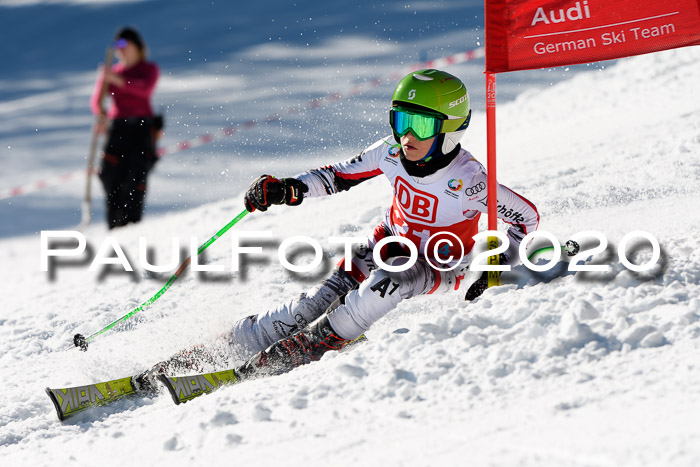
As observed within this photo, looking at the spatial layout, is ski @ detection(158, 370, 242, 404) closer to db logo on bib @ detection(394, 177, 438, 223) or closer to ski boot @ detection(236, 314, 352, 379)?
ski boot @ detection(236, 314, 352, 379)

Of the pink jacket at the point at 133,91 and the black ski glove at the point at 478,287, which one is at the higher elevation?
the pink jacket at the point at 133,91

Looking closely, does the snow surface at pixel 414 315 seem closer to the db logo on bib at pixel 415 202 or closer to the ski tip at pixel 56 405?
the ski tip at pixel 56 405

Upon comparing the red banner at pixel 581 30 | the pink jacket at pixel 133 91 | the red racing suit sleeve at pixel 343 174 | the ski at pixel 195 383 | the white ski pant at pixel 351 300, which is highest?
the pink jacket at pixel 133 91

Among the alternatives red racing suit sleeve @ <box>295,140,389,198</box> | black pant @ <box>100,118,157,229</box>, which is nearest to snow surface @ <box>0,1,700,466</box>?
black pant @ <box>100,118,157,229</box>

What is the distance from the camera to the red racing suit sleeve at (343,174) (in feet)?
14.0

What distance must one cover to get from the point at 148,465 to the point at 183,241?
4.21 metres

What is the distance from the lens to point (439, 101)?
3.84 meters

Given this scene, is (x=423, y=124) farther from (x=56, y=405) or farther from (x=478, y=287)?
(x=56, y=405)

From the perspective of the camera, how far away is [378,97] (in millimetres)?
11531

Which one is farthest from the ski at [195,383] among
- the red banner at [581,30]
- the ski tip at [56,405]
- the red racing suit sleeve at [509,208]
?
the red banner at [581,30]

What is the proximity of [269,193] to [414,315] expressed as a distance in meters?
0.96

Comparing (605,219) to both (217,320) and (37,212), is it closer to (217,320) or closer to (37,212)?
(217,320)

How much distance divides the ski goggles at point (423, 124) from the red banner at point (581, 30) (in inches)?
12.6

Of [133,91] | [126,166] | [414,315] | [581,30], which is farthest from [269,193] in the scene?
[126,166]
